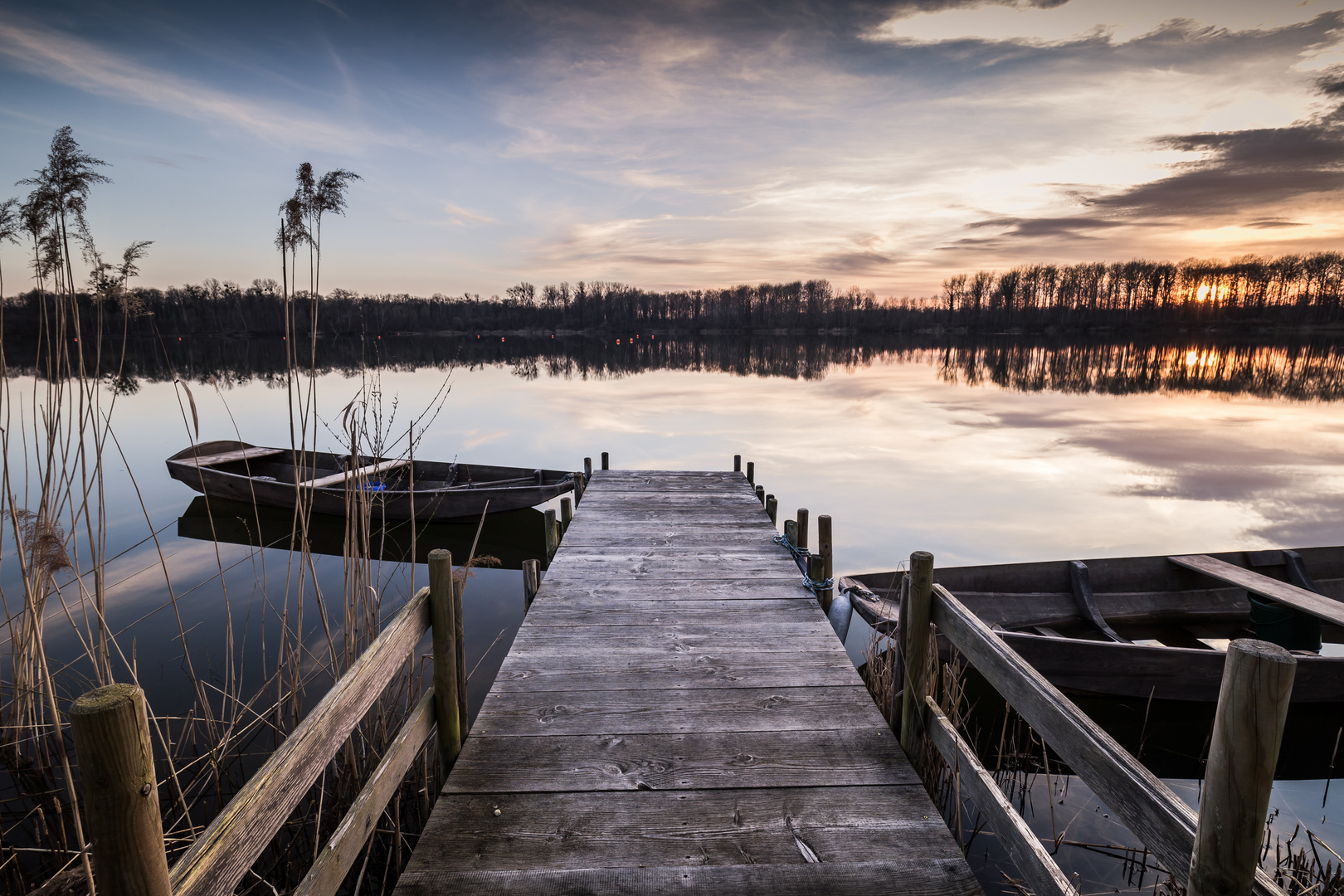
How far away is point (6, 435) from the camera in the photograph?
10.1 feet

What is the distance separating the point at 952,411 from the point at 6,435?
2376 cm

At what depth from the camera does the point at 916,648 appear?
2740 millimetres

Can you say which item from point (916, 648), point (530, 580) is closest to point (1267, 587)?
point (916, 648)

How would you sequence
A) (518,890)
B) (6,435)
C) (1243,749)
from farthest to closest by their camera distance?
(6,435) → (518,890) → (1243,749)

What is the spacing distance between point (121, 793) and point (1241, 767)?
2.11 metres

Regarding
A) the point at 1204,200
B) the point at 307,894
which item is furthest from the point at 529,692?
the point at 1204,200

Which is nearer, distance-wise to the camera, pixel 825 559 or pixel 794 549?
pixel 825 559

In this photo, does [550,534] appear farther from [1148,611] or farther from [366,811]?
[1148,611]

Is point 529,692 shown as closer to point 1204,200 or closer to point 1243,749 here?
point 1243,749

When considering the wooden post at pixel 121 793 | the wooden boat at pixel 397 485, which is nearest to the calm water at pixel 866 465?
the wooden boat at pixel 397 485

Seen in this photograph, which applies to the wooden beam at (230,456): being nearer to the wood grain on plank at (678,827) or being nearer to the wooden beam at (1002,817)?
the wood grain on plank at (678,827)

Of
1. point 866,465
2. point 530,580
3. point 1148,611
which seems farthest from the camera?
point 866,465

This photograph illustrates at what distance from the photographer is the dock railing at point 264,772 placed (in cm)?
93

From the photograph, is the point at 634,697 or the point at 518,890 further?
the point at 634,697
